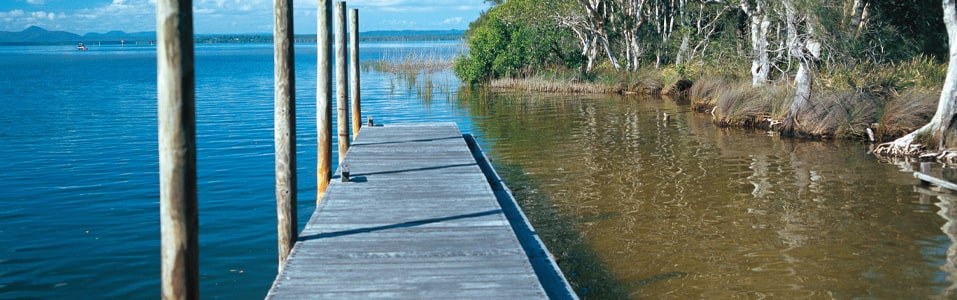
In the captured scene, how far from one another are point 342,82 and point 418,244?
7.85 m

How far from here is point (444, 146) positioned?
14.8 m

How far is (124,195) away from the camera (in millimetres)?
14578

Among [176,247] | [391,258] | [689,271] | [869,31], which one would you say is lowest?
[689,271]

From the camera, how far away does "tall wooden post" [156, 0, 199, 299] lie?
4621mm

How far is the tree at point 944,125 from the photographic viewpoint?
1661 centimetres

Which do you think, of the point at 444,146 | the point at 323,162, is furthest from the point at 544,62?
the point at 323,162

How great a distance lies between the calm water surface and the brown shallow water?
0.04m

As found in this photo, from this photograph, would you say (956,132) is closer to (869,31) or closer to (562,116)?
(869,31)

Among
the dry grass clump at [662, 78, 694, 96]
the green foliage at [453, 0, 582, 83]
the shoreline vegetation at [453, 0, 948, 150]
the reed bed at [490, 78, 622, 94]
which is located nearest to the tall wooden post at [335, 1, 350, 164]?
the shoreline vegetation at [453, 0, 948, 150]

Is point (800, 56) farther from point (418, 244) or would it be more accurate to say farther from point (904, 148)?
point (418, 244)

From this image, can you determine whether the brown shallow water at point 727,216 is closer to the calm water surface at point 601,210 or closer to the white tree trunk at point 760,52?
the calm water surface at point 601,210

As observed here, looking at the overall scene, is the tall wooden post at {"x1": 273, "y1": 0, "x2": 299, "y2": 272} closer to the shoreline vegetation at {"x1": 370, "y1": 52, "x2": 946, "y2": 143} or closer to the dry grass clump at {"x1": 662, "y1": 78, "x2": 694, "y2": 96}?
the shoreline vegetation at {"x1": 370, "y1": 52, "x2": 946, "y2": 143}

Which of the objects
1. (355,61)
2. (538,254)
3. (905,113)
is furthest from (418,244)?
(905,113)

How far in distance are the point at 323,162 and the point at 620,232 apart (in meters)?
4.19
